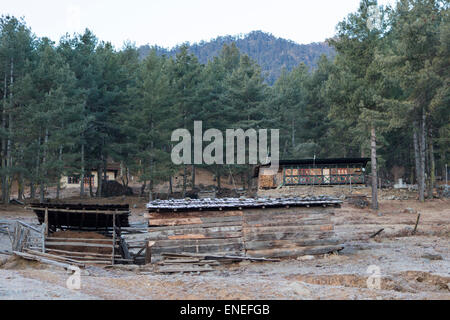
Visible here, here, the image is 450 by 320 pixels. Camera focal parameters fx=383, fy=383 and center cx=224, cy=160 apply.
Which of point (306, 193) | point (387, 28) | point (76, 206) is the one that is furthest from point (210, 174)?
point (76, 206)

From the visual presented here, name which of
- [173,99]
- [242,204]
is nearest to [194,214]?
[242,204]

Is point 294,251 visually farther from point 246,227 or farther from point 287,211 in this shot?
point 246,227

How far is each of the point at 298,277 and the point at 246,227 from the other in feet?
12.5

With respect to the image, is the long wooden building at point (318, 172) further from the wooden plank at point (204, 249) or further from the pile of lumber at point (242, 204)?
the wooden plank at point (204, 249)

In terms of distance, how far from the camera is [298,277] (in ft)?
39.7

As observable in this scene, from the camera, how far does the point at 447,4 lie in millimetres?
34500

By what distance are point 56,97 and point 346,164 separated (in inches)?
1234

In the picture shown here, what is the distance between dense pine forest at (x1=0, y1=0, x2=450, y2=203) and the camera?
109ft

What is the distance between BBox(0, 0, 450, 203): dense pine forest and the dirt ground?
15.3 metres

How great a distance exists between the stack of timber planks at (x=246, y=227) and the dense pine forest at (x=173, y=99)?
783 inches

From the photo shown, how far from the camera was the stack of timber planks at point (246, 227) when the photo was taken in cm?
1503

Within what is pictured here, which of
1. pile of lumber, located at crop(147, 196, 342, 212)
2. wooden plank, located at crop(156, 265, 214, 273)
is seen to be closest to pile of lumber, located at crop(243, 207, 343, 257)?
pile of lumber, located at crop(147, 196, 342, 212)
